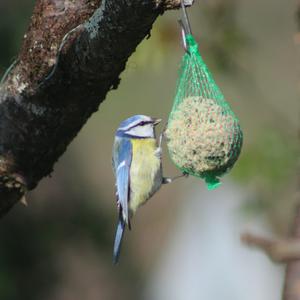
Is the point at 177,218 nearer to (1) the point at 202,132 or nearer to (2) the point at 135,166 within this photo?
(2) the point at 135,166

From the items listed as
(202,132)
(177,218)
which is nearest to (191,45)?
(202,132)

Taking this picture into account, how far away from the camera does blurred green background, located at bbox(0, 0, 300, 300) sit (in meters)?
3.87

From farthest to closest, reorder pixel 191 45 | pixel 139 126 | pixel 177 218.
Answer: pixel 177 218 < pixel 139 126 < pixel 191 45

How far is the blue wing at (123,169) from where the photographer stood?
3.32m

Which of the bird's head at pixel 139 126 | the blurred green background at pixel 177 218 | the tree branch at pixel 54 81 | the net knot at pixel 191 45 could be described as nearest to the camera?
the tree branch at pixel 54 81

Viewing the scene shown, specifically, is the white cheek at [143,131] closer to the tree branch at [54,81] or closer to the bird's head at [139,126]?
the bird's head at [139,126]

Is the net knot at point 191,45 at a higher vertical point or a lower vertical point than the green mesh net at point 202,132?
higher

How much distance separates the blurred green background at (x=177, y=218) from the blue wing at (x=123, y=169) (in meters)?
0.33

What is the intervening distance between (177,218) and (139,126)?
254 inches

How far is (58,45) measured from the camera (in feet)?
8.29

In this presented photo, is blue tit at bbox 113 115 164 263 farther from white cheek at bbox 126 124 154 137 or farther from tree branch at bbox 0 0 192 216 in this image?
tree branch at bbox 0 0 192 216

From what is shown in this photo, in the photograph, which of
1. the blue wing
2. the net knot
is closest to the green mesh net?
the net knot

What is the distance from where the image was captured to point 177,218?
31.7ft

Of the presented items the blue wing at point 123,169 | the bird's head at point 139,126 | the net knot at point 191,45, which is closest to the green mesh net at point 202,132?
the net knot at point 191,45
